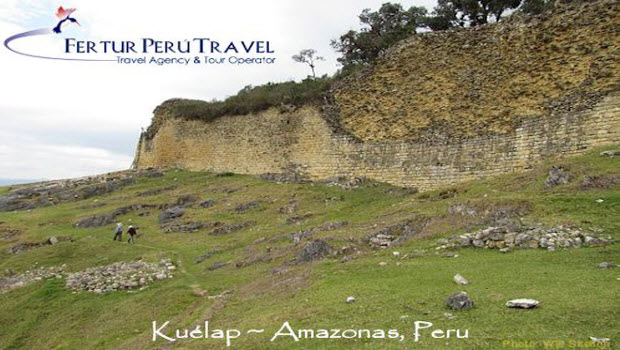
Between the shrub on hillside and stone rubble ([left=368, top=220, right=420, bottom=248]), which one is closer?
stone rubble ([left=368, top=220, right=420, bottom=248])

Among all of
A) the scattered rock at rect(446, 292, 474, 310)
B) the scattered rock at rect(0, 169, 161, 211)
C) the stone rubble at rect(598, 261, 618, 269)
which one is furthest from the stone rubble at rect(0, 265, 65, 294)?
the stone rubble at rect(598, 261, 618, 269)

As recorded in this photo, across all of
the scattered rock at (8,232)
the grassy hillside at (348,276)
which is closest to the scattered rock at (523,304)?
the grassy hillside at (348,276)

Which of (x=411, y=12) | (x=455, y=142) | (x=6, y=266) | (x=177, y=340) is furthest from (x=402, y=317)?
→ (x=411, y=12)

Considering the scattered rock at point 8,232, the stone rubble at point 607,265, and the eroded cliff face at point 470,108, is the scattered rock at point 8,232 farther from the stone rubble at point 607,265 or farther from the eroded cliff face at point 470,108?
the stone rubble at point 607,265

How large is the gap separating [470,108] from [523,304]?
15.2 metres

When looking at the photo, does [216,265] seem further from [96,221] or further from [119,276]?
[96,221]

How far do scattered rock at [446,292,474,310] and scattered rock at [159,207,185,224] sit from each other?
62.5 ft

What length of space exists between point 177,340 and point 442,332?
5428mm

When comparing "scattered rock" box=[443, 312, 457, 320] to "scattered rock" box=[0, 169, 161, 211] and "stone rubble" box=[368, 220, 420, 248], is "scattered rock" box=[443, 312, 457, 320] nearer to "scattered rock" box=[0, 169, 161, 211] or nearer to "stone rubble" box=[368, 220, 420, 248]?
"stone rubble" box=[368, 220, 420, 248]

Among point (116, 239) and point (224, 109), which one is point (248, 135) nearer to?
point (224, 109)

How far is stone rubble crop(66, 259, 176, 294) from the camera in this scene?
16.0 metres

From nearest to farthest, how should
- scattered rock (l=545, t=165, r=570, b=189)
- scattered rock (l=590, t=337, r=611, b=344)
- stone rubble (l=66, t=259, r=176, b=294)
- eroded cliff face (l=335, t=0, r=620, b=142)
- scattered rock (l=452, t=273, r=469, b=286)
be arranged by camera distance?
scattered rock (l=590, t=337, r=611, b=344), scattered rock (l=452, t=273, r=469, b=286), scattered rock (l=545, t=165, r=570, b=189), stone rubble (l=66, t=259, r=176, b=294), eroded cliff face (l=335, t=0, r=620, b=142)

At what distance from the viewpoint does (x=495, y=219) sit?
13.2 metres

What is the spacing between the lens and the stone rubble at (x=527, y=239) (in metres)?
10.9
